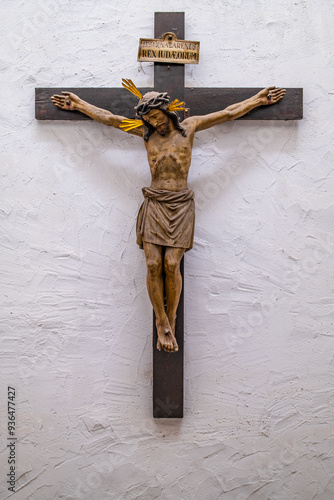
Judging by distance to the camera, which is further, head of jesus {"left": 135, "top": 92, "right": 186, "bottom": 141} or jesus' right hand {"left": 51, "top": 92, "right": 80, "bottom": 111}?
jesus' right hand {"left": 51, "top": 92, "right": 80, "bottom": 111}

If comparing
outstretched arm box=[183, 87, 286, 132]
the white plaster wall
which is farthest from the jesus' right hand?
outstretched arm box=[183, 87, 286, 132]

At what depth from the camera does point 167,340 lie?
199cm

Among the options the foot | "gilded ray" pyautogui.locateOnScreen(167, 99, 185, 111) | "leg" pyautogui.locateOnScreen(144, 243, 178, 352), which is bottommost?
the foot

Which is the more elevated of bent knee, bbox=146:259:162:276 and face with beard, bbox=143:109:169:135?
face with beard, bbox=143:109:169:135

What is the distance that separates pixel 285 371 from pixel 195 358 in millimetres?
373

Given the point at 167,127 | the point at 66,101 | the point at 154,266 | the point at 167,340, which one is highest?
the point at 66,101

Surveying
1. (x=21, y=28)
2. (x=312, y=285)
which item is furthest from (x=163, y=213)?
(x=21, y=28)

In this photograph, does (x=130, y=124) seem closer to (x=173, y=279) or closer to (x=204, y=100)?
(x=204, y=100)

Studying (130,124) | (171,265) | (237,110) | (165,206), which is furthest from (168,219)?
(237,110)

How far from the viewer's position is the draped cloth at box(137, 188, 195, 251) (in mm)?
1963

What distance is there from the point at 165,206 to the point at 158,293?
33 cm

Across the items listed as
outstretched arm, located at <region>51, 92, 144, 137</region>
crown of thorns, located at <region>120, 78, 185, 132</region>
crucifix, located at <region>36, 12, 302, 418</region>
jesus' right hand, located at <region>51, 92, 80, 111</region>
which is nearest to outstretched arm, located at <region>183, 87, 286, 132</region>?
crucifix, located at <region>36, 12, 302, 418</region>

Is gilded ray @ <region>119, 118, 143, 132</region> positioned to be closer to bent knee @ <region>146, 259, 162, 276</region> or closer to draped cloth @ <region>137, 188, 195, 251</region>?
draped cloth @ <region>137, 188, 195, 251</region>

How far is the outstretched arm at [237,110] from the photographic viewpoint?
6.75 ft
